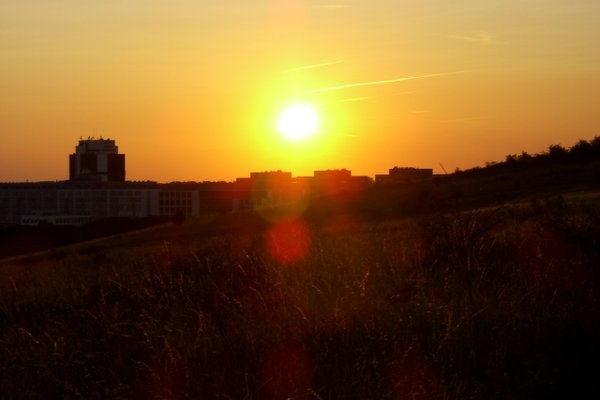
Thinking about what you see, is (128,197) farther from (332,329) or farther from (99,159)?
(332,329)

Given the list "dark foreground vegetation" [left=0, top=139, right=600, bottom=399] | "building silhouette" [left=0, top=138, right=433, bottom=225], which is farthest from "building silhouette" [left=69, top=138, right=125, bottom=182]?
"dark foreground vegetation" [left=0, top=139, right=600, bottom=399]

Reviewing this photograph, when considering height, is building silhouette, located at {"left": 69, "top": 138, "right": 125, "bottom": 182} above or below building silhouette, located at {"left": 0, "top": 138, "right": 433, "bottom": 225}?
above

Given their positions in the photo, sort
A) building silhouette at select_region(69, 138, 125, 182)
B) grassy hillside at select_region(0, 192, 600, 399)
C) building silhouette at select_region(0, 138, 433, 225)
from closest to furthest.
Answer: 1. grassy hillside at select_region(0, 192, 600, 399)
2. building silhouette at select_region(0, 138, 433, 225)
3. building silhouette at select_region(69, 138, 125, 182)

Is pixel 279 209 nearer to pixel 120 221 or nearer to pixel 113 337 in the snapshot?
pixel 120 221

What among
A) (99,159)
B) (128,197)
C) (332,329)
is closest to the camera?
(332,329)

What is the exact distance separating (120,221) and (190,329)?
77.7 m

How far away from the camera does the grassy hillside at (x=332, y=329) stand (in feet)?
22.3

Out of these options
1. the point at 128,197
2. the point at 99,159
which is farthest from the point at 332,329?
the point at 99,159

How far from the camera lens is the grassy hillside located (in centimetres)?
680

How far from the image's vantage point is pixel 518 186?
44219 millimetres

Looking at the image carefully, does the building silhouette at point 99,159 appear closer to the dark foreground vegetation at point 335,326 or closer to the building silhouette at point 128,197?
the building silhouette at point 128,197

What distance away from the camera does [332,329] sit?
24.9ft

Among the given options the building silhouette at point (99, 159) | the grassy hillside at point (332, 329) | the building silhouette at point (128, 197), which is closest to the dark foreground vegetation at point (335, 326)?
the grassy hillside at point (332, 329)

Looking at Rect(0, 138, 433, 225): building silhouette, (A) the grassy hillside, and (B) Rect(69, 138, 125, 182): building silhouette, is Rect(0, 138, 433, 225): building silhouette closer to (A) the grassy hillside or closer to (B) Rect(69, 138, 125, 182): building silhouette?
(B) Rect(69, 138, 125, 182): building silhouette
